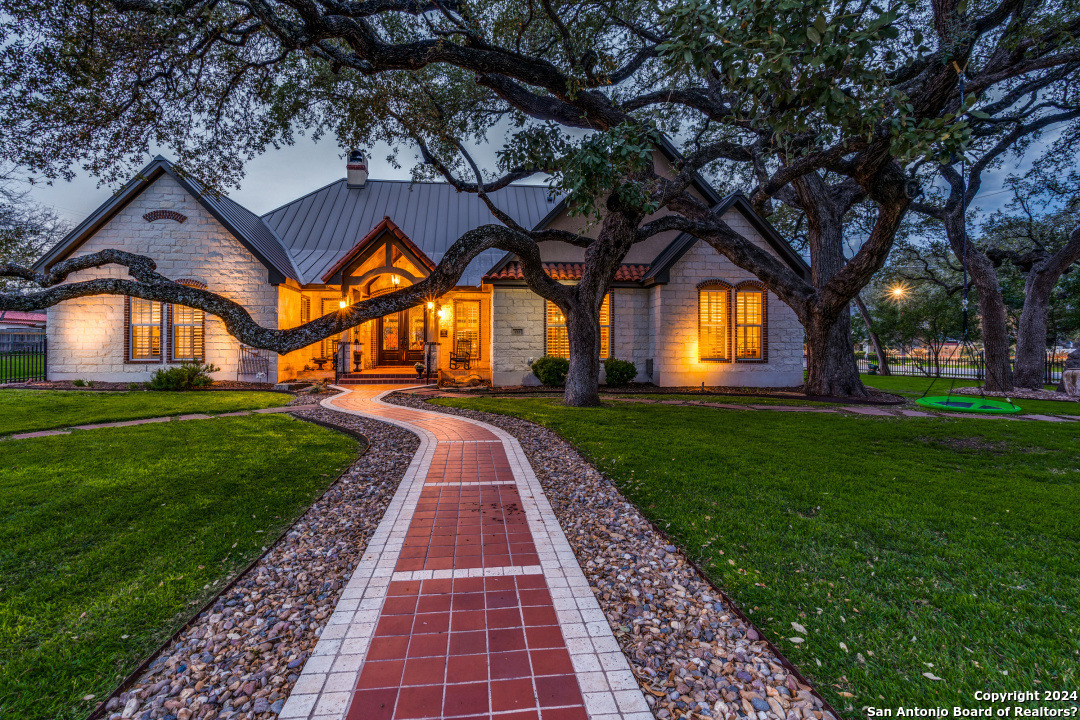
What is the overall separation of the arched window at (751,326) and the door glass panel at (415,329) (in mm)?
12301

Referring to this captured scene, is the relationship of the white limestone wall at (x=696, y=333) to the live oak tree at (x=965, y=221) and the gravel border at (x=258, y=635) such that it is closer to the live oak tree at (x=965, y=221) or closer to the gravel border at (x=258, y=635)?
the live oak tree at (x=965, y=221)

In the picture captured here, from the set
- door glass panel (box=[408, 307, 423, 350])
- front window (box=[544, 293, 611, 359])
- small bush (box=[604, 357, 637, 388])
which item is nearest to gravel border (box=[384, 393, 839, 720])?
small bush (box=[604, 357, 637, 388])

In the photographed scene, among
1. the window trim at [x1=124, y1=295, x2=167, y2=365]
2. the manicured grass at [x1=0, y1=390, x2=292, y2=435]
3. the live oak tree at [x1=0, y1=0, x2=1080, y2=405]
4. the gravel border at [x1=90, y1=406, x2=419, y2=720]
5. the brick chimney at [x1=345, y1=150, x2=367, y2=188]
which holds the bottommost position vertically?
the gravel border at [x1=90, y1=406, x2=419, y2=720]

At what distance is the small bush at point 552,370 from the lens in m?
13.8

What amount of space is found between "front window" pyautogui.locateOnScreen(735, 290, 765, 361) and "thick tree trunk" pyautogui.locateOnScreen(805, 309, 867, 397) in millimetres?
2075

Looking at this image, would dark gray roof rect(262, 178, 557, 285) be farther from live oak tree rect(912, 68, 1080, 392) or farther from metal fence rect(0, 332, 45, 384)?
live oak tree rect(912, 68, 1080, 392)

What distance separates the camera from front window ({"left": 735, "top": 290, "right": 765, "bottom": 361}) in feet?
48.5

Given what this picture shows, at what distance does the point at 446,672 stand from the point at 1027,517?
210 inches

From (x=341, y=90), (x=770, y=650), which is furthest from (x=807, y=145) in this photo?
(x=341, y=90)

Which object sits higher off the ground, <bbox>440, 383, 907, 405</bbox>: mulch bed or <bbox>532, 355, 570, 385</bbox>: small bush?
<bbox>532, 355, 570, 385</bbox>: small bush

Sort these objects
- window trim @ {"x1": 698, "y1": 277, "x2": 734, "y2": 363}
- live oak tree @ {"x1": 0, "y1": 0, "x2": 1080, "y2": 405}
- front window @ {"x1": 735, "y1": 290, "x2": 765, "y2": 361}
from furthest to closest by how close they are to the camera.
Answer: front window @ {"x1": 735, "y1": 290, "x2": 765, "y2": 361}
window trim @ {"x1": 698, "y1": 277, "x2": 734, "y2": 363}
live oak tree @ {"x1": 0, "y1": 0, "x2": 1080, "y2": 405}

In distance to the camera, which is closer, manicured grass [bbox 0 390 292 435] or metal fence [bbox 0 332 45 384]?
manicured grass [bbox 0 390 292 435]

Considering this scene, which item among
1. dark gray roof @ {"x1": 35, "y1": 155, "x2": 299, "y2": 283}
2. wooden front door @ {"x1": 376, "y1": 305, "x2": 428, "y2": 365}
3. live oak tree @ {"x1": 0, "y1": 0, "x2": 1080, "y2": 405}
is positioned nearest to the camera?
live oak tree @ {"x1": 0, "y1": 0, "x2": 1080, "y2": 405}

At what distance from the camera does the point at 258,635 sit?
100 inches
